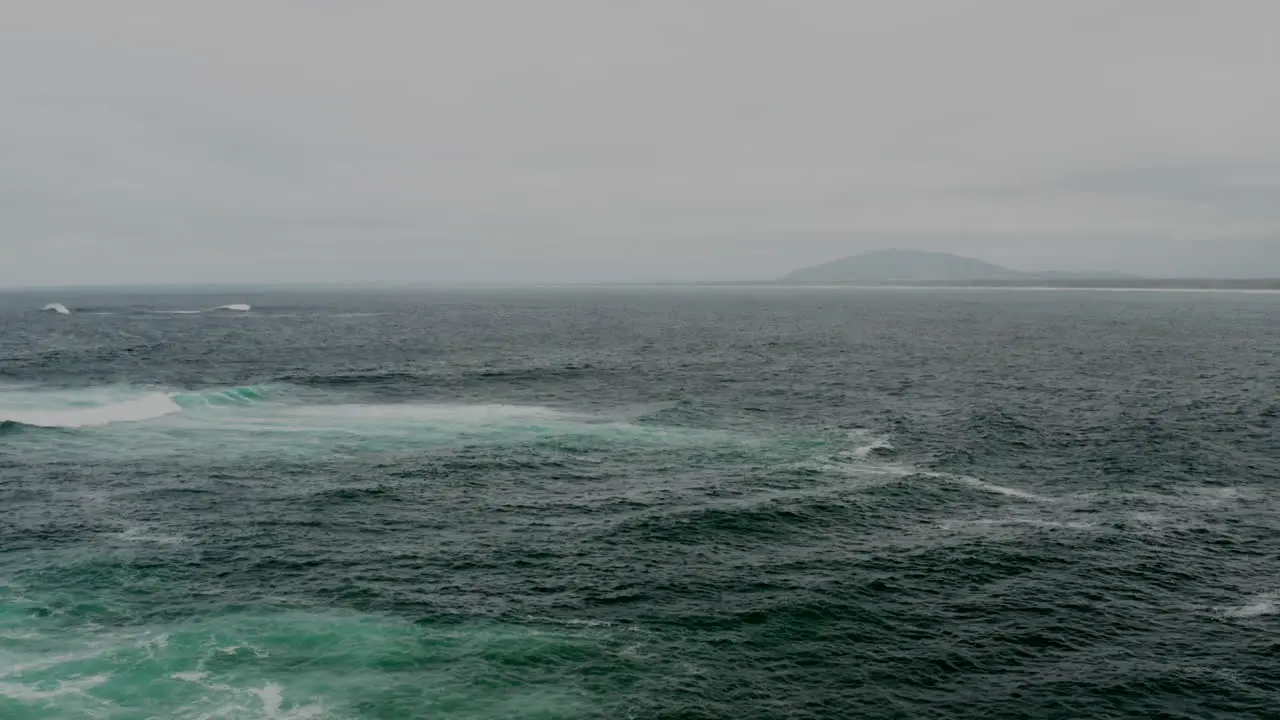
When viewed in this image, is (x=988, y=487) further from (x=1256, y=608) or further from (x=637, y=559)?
(x=637, y=559)

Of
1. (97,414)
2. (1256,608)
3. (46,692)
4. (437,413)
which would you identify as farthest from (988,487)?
(97,414)

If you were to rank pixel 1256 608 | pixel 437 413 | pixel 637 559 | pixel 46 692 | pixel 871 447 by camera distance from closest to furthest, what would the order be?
pixel 46 692, pixel 1256 608, pixel 637 559, pixel 871 447, pixel 437 413

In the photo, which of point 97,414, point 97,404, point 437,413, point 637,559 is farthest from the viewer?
point 97,404

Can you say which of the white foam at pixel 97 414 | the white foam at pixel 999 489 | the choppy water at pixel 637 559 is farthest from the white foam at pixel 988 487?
the white foam at pixel 97 414

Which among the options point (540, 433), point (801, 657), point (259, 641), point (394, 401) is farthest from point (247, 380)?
point (801, 657)

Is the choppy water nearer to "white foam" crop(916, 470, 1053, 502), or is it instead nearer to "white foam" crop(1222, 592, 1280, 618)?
"white foam" crop(1222, 592, 1280, 618)
